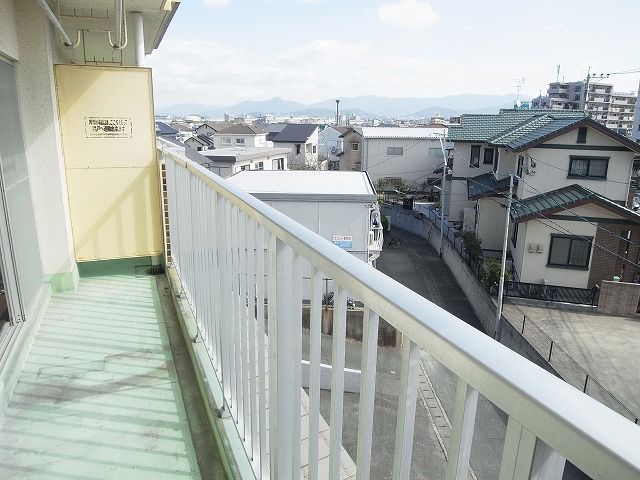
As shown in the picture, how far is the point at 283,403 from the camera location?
1120 mm

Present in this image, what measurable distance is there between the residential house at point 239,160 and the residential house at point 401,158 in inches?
215

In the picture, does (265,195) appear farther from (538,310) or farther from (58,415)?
(58,415)

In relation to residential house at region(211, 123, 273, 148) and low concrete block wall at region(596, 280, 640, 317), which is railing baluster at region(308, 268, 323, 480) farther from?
residential house at region(211, 123, 273, 148)

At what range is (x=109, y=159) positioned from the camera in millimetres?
3578

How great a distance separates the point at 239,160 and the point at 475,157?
412 inches

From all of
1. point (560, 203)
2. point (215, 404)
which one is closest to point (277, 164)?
point (560, 203)

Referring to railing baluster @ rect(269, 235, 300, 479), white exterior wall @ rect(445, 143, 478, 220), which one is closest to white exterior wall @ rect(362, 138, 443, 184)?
white exterior wall @ rect(445, 143, 478, 220)

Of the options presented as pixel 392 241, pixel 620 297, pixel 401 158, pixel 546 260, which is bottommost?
pixel 392 241

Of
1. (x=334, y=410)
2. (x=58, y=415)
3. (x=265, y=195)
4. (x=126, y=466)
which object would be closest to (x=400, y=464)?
(x=334, y=410)

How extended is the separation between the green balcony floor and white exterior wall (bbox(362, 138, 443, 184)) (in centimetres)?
2491

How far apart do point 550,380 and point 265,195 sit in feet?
31.7

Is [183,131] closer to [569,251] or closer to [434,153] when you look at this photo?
[434,153]

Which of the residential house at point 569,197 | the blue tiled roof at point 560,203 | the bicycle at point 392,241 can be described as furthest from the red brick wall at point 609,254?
the bicycle at point 392,241

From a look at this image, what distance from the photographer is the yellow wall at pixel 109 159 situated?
3.43 metres
